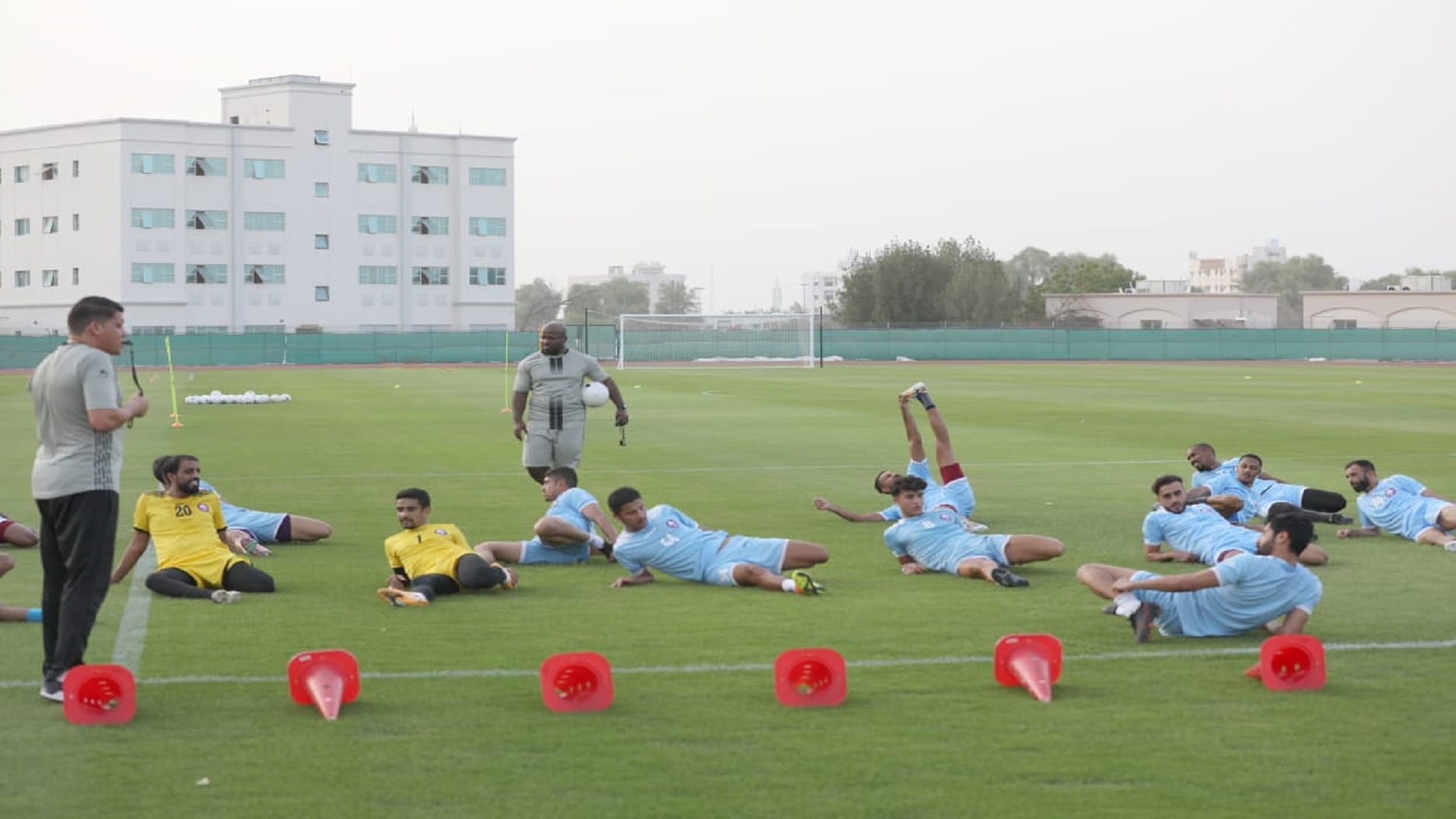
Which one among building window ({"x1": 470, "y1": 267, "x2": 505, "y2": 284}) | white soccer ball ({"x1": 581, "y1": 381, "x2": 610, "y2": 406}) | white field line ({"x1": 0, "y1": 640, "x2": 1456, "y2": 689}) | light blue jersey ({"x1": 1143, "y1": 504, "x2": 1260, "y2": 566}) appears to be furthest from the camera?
building window ({"x1": 470, "y1": 267, "x2": 505, "y2": 284})

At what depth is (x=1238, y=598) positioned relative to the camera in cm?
1043

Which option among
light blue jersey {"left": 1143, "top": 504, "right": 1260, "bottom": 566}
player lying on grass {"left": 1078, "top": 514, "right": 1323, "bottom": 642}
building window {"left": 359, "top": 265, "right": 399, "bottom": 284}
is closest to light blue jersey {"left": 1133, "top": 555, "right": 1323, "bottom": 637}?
player lying on grass {"left": 1078, "top": 514, "right": 1323, "bottom": 642}

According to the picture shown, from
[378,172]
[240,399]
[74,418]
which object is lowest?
[240,399]

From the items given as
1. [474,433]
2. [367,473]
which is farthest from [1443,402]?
[367,473]

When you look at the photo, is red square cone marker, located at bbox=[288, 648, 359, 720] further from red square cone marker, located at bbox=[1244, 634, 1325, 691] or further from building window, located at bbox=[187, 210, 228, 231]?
building window, located at bbox=[187, 210, 228, 231]

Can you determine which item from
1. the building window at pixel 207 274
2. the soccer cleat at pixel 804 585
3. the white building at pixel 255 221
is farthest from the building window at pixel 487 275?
→ the soccer cleat at pixel 804 585

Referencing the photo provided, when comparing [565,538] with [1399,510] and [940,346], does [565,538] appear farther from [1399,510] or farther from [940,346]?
[940,346]

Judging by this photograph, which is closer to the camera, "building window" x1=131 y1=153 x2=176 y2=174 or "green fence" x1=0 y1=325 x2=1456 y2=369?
"green fence" x1=0 y1=325 x2=1456 y2=369

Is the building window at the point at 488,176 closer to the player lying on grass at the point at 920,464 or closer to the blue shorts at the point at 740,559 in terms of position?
the player lying on grass at the point at 920,464

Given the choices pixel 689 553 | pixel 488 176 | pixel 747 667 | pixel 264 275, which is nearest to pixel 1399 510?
pixel 689 553

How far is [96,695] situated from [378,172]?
115 metres

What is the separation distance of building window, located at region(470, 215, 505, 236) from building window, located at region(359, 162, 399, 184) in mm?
6348

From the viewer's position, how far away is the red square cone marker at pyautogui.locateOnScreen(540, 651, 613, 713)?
348 inches

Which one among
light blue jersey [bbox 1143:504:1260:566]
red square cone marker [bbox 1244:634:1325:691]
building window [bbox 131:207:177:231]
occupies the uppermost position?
building window [bbox 131:207:177:231]
